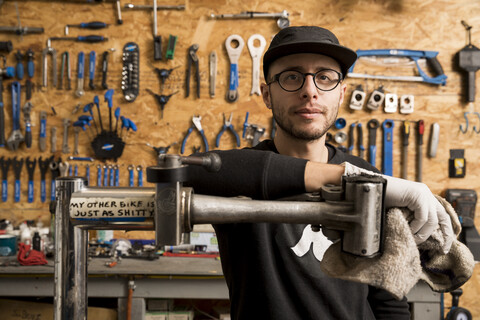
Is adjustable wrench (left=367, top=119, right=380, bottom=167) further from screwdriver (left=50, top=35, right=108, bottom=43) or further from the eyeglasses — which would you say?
screwdriver (left=50, top=35, right=108, bottom=43)

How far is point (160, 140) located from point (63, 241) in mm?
2216

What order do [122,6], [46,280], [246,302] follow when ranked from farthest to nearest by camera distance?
1. [122,6]
2. [46,280]
3. [246,302]

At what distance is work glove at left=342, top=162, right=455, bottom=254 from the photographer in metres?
0.46

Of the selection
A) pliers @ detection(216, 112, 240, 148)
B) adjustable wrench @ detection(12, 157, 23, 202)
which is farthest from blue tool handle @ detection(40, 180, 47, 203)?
pliers @ detection(216, 112, 240, 148)

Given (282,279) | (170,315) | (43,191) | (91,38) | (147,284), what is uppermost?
(91,38)

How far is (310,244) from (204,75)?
5.77 feet

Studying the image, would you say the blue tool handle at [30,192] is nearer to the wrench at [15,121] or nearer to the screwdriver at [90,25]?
the wrench at [15,121]

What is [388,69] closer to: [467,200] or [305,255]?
[467,200]

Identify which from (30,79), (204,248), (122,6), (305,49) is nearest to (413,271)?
(305,49)

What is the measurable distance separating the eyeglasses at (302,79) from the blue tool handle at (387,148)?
1.51 metres

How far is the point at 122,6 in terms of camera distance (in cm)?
259

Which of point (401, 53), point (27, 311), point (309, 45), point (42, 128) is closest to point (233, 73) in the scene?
point (401, 53)

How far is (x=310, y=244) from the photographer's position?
3.71 feet

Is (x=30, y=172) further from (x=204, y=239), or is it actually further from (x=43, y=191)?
(x=204, y=239)
